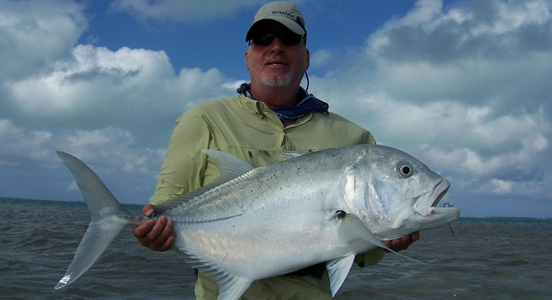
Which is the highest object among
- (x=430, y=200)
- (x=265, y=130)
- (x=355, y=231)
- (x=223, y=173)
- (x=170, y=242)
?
(x=265, y=130)

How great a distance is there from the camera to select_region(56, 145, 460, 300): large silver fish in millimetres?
2223

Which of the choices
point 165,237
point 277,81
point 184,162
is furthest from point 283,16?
point 165,237

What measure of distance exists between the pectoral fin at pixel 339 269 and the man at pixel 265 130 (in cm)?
29

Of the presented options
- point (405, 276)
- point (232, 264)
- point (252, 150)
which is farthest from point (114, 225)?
point (405, 276)

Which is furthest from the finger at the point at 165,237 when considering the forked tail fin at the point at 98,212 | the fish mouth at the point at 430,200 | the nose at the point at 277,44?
the nose at the point at 277,44

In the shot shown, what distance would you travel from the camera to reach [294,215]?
229 centimetres

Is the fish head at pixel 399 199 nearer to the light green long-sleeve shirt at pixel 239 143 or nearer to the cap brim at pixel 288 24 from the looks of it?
the light green long-sleeve shirt at pixel 239 143

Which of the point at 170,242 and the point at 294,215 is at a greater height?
the point at 294,215

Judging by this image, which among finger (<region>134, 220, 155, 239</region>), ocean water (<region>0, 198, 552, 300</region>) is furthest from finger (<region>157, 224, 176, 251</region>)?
ocean water (<region>0, 198, 552, 300</region>)

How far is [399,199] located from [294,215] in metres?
0.57

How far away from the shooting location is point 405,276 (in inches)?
328

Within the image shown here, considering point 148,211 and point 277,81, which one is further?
point 277,81

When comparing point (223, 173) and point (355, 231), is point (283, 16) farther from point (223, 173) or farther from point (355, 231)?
point (355, 231)

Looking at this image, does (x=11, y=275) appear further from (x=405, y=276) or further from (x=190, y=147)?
(x=405, y=276)
